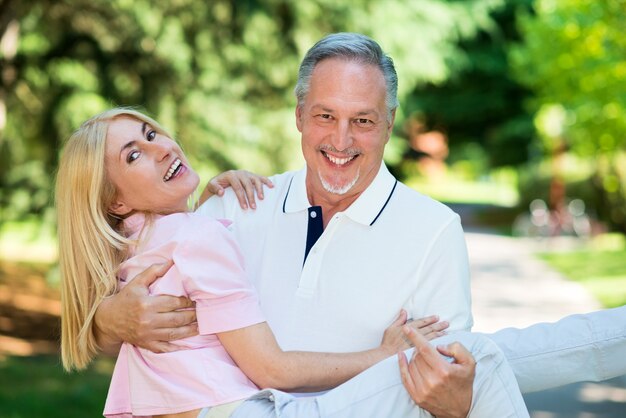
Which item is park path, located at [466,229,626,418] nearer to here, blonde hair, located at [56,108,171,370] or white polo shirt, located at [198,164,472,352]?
white polo shirt, located at [198,164,472,352]

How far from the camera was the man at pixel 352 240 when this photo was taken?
9.70 ft

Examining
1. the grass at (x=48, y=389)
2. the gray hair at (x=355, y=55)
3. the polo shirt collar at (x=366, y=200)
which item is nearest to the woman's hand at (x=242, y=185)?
the polo shirt collar at (x=366, y=200)

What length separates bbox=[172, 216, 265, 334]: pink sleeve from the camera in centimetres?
260

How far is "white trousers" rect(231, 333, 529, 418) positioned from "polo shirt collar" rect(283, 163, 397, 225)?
24.6 inches

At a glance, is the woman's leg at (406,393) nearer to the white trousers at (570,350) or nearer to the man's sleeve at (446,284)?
the man's sleeve at (446,284)

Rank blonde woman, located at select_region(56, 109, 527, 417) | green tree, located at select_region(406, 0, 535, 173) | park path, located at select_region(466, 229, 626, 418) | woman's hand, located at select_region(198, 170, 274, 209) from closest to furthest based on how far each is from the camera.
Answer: blonde woman, located at select_region(56, 109, 527, 417)
woman's hand, located at select_region(198, 170, 274, 209)
park path, located at select_region(466, 229, 626, 418)
green tree, located at select_region(406, 0, 535, 173)

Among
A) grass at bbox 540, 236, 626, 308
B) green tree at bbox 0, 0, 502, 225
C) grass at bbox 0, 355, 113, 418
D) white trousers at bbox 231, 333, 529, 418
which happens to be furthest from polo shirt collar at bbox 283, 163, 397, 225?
grass at bbox 540, 236, 626, 308

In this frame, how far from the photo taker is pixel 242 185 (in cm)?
341

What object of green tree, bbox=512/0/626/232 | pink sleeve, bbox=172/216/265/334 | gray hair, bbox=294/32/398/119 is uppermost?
green tree, bbox=512/0/626/232

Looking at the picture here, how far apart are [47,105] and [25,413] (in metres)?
3.50

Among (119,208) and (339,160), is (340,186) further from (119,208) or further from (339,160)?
(119,208)

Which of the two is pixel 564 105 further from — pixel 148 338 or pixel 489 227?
pixel 148 338

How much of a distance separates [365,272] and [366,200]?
265 mm

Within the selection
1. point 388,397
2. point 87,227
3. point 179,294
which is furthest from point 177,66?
point 388,397
